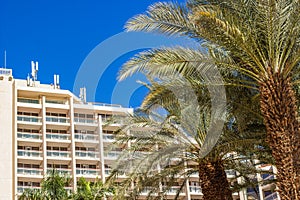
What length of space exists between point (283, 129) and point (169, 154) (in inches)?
268

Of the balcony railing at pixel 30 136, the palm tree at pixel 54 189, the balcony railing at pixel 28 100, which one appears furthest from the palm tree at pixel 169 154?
the balcony railing at pixel 28 100

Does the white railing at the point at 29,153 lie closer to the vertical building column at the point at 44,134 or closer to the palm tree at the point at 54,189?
the vertical building column at the point at 44,134

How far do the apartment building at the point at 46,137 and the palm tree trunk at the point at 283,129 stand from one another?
44589mm

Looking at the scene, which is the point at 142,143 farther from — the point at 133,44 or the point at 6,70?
the point at 6,70

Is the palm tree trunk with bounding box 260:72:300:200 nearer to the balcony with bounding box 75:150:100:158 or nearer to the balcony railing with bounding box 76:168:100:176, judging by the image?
the balcony railing with bounding box 76:168:100:176

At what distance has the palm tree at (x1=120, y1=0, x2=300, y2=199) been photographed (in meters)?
12.2

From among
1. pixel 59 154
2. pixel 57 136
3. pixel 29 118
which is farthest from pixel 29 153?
pixel 29 118

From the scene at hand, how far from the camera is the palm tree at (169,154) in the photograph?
1794 centimetres

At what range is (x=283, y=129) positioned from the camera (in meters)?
12.2

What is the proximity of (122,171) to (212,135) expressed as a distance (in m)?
4.24

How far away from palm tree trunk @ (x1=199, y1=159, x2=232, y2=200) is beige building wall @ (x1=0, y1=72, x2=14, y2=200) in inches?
1639

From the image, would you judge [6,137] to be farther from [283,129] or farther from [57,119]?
[283,129]

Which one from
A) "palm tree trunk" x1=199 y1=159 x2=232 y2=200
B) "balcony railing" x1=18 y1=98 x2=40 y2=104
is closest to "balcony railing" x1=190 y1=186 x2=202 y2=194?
"balcony railing" x1=18 y1=98 x2=40 y2=104

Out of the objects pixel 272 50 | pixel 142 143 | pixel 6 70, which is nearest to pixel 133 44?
pixel 272 50
